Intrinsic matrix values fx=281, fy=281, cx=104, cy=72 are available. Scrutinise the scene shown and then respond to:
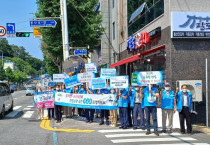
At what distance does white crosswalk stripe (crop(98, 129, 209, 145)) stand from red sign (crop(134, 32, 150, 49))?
6.74 m

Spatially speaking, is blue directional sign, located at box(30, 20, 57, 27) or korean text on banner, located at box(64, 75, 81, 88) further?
blue directional sign, located at box(30, 20, 57, 27)

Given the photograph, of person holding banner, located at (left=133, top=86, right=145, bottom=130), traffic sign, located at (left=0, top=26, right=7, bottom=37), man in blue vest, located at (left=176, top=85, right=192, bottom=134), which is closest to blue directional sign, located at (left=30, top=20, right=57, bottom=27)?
traffic sign, located at (left=0, top=26, right=7, bottom=37)

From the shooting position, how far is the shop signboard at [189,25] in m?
12.7

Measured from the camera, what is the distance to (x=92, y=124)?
11844 mm

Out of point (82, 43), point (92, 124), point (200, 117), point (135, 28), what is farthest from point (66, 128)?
point (82, 43)

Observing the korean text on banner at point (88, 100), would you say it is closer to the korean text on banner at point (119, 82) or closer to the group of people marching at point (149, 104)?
the group of people marching at point (149, 104)

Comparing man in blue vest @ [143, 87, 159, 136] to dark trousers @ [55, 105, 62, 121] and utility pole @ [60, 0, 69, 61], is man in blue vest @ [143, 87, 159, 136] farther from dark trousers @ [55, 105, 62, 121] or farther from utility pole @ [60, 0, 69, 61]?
utility pole @ [60, 0, 69, 61]

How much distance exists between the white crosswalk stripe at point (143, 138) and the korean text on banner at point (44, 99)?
4.13m

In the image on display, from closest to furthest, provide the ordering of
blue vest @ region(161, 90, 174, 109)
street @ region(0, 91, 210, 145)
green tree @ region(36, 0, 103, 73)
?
1. street @ region(0, 91, 210, 145)
2. blue vest @ region(161, 90, 174, 109)
3. green tree @ region(36, 0, 103, 73)

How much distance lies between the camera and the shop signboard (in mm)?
12656

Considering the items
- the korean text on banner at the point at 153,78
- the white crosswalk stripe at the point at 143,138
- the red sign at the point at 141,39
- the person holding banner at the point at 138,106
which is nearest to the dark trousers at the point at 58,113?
the white crosswalk stripe at the point at 143,138

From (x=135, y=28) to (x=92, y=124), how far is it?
946cm

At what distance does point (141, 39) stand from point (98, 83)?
6148mm

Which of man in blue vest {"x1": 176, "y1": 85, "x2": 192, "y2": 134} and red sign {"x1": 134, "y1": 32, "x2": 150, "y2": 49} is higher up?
red sign {"x1": 134, "y1": 32, "x2": 150, "y2": 49}
